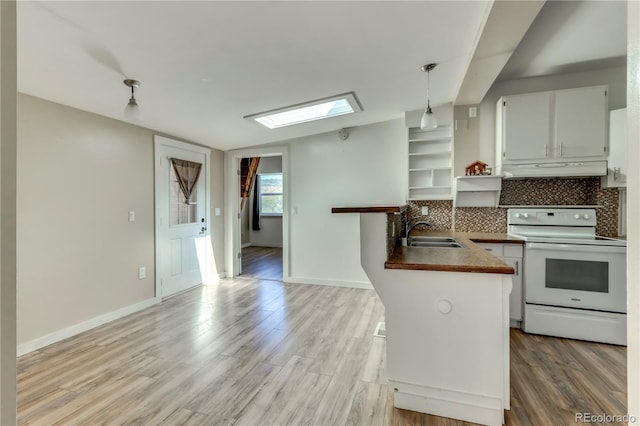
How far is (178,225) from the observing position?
13.5 feet

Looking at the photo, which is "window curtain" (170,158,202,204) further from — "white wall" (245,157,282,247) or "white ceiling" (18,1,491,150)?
"white wall" (245,157,282,247)

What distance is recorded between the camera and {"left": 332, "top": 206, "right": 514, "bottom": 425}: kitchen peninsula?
1.67 metres

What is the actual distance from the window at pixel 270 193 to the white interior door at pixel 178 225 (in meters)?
3.76

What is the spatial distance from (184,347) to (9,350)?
2234 millimetres

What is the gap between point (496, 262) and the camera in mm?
1770

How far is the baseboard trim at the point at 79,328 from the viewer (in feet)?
8.18

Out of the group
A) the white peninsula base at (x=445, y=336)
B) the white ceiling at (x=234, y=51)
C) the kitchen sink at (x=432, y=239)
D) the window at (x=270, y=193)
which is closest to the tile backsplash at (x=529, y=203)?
the kitchen sink at (x=432, y=239)

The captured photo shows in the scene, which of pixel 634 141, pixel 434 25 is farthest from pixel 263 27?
pixel 634 141

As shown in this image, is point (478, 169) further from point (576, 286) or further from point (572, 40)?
point (576, 286)

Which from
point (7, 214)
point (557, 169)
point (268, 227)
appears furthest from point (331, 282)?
point (268, 227)

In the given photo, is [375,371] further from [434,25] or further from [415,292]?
[434,25]

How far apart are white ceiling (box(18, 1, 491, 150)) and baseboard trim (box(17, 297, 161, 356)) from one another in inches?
84.6

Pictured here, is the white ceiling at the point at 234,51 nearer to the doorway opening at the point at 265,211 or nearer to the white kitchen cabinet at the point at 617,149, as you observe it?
the white kitchen cabinet at the point at 617,149

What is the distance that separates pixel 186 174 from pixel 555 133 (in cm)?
454
